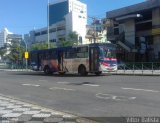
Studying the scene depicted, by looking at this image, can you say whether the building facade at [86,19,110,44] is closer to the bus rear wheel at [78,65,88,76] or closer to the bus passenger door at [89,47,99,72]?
the bus rear wheel at [78,65,88,76]

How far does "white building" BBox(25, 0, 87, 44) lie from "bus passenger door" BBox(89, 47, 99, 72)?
80196 mm

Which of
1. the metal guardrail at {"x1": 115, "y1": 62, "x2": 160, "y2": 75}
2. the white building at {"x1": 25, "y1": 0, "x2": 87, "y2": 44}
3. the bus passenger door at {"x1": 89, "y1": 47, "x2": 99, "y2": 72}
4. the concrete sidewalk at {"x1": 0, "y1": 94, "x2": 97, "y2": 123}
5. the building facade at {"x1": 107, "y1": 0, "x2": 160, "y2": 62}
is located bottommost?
the concrete sidewalk at {"x1": 0, "y1": 94, "x2": 97, "y2": 123}

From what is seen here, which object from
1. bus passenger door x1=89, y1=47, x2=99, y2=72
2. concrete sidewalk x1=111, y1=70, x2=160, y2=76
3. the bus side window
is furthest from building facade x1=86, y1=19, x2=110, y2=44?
bus passenger door x1=89, y1=47, x2=99, y2=72

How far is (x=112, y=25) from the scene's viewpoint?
2667 inches

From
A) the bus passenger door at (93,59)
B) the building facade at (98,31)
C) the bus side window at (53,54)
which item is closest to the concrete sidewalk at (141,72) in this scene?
the bus passenger door at (93,59)

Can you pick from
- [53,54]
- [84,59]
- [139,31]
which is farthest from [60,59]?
[139,31]

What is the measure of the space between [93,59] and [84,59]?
1.11m

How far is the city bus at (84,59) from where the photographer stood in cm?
3122

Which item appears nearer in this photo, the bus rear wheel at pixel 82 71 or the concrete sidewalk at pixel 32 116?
the concrete sidewalk at pixel 32 116

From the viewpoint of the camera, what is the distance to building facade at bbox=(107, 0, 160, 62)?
56750 millimetres

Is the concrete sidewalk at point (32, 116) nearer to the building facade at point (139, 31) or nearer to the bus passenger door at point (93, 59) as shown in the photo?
the bus passenger door at point (93, 59)

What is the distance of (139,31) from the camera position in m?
61.6

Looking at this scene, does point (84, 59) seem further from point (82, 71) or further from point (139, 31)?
point (139, 31)

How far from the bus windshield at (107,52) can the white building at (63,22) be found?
3134 inches
